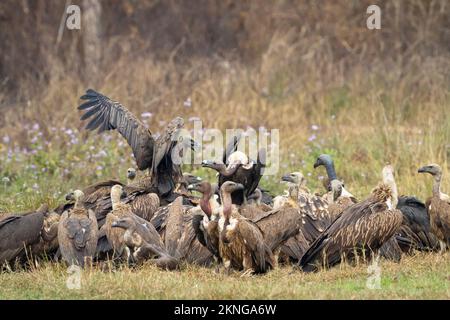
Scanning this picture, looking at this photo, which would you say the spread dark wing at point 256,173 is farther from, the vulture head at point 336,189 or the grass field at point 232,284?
the grass field at point 232,284

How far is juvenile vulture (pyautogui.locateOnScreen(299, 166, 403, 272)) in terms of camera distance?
8305 millimetres

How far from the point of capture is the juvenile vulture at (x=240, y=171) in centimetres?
936

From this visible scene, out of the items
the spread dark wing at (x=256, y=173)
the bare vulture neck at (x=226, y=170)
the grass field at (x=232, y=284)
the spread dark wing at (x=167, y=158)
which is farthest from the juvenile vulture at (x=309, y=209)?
the spread dark wing at (x=167, y=158)

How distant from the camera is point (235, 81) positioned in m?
16.2

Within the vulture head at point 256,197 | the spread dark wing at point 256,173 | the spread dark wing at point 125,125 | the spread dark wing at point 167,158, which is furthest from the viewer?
the spread dark wing at point 125,125

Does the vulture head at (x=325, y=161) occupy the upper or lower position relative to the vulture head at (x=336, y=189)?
upper

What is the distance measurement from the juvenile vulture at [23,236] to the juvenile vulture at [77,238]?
286 millimetres

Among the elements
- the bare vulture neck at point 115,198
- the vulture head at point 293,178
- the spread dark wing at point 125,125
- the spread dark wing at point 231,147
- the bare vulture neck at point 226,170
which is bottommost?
the bare vulture neck at point 115,198

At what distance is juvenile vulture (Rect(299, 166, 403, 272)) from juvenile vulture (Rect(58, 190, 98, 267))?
182 cm

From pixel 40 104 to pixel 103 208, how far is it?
5912 mm

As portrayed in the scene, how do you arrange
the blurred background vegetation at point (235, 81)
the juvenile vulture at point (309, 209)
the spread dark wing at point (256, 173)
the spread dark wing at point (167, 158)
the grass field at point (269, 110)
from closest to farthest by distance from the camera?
1. the grass field at point (269, 110)
2. the juvenile vulture at point (309, 209)
3. the spread dark wing at point (256, 173)
4. the spread dark wing at point (167, 158)
5. the blurred background vegetation at point (235, 81)

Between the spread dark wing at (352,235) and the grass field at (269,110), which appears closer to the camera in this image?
the grass field at (269,110)

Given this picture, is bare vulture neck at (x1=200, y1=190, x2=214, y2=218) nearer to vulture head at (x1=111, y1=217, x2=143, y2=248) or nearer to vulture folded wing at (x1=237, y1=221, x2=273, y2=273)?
vulture folded wing at (x1=237, y1=221, x2=273, y2=273)

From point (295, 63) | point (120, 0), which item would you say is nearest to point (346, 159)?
point (295, 63)
